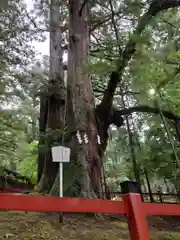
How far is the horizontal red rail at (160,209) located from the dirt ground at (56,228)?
912 mm

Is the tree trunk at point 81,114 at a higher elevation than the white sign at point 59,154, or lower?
higher

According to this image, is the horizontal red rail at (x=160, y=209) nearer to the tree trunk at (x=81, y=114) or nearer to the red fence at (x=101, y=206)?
the red fence at (x=101, y=206)

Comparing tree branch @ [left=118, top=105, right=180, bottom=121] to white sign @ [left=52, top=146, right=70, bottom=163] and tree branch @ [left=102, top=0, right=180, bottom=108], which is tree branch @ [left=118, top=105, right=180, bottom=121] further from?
white sign @ [left=52, top=146, right=70, bottom=163]

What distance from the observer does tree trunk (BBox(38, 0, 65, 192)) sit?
16.0 feet

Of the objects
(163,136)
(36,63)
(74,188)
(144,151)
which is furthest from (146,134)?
(74,188)

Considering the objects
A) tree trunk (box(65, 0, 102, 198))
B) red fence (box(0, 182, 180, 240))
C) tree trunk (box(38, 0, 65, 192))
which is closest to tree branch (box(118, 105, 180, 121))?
tree trunk (box(65, 0, 102, 198))

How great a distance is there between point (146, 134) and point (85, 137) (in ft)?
16.7

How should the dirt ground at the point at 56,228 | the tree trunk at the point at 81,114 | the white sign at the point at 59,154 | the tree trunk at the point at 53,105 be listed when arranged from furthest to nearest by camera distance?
1. the tree trunk at the point at 53,105
2. the tree trunk at the point at 81,114
3. the white sign at the point at 59,154
4. the dirt ground at the point at 56,228

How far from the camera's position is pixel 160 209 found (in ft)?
7.24

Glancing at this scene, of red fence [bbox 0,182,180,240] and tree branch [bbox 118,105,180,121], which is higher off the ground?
tree branch [bbox 118,105,180,121]

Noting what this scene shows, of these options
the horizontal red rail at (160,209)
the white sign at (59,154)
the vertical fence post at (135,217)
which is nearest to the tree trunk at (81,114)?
the white sign at (59,154)

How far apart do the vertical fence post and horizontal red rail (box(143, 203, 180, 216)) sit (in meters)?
0.11

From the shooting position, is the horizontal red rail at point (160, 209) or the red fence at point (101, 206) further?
the horizontal red rail at point (160, 209)

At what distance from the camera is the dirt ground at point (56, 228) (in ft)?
8.44
